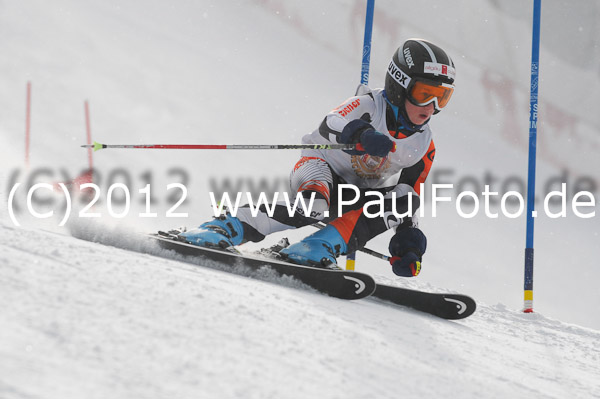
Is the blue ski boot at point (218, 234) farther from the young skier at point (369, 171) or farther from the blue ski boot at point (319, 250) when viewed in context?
the blue ski boot at point (319, 250)

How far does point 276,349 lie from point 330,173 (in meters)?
1.95

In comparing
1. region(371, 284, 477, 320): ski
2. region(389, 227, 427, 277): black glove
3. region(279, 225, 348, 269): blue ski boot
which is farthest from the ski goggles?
→ region(371, 284, 477, 320): ski

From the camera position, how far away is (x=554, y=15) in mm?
11094

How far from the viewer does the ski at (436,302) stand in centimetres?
308

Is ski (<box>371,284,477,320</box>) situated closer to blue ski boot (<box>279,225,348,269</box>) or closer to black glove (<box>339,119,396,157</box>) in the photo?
blue ski boot (<box>279,225,348,269</box>)

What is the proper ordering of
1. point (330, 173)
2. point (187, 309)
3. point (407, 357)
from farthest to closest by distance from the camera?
point (330, 173) < point (407, 357) < point (187, 309)

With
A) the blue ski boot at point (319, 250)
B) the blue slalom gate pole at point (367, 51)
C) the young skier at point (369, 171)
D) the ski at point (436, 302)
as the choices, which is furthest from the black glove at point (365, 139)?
the blue slalom gate pole at point (367, 51)

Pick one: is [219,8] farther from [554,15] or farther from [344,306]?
[344,306]

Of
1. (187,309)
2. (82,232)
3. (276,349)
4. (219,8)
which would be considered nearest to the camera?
(276,349)

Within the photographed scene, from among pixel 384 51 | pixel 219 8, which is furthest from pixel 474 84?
pixel 219 8

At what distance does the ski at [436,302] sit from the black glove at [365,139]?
733 millimetres

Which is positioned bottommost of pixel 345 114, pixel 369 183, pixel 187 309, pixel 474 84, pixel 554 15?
pixel 187 309

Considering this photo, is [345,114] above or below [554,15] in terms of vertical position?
below

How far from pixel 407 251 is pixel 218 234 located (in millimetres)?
1000
